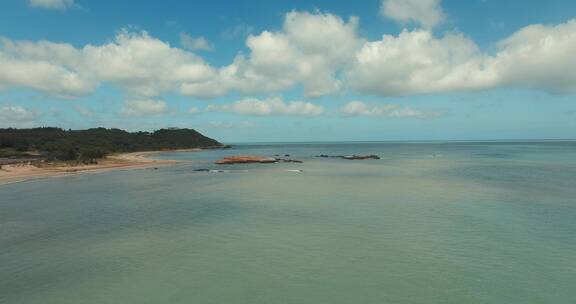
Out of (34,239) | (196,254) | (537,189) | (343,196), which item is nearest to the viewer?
(196,254)

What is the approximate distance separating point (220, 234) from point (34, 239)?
11.4m

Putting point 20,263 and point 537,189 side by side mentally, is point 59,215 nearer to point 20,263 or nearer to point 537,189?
point 20,263

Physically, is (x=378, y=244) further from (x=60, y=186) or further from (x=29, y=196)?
(x=60, y=186)

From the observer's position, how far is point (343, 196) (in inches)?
1526

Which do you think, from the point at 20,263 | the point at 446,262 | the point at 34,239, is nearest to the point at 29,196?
the point at 34,239

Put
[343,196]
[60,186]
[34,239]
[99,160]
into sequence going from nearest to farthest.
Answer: [34,239], [343,196], [60,186], [99,160]

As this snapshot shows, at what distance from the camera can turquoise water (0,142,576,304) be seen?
584 inches

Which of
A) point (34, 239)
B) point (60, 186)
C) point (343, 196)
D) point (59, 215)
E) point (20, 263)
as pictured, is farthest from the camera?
point (60, 186)

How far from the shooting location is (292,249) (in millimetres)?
20234

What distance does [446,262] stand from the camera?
58.4 ft

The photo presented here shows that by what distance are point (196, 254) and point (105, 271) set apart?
4.48m

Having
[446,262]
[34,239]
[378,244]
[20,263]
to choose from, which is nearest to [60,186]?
[34,239]

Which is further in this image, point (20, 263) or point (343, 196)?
point (343, 196)

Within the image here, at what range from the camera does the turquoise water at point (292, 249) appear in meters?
14.8
